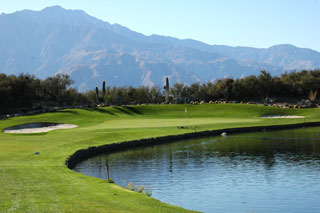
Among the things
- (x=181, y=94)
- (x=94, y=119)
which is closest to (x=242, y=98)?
(x=181, y=94)

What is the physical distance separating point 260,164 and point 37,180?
21311 mm

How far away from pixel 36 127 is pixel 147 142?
73.6 feet

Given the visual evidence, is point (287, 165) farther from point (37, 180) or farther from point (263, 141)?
point (37, 180)

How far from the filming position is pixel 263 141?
57.8 meters

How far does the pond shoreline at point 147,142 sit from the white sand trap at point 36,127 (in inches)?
718

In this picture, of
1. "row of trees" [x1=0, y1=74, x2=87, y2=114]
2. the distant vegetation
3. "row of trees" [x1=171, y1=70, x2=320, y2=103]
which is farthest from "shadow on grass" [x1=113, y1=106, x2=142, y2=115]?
"row of trees" [x1=171, y1=70, x2=320, y2=103]

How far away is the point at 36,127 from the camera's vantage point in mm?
69500

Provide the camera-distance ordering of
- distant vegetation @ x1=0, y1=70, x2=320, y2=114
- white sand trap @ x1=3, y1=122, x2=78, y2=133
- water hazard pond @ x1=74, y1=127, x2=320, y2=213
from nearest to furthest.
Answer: water hazard pond @ x1=74, y1=127, x2=320, y2=213, white sand trap @ x1=3, y1=122, x2=78, y2=133, distant vegetation @ x1=0, y1=70, x2=320, y2=114

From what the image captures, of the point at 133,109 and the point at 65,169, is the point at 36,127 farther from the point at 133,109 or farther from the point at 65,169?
the point at 65,169

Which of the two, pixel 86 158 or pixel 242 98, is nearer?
pixel 86 158

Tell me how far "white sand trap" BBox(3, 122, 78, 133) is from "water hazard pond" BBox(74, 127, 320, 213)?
21130 mm

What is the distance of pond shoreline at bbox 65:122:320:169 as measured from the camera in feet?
140

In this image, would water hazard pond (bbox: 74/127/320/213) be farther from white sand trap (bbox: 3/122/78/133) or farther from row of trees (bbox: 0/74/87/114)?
row of trees (bbox: 0/74/87/114)

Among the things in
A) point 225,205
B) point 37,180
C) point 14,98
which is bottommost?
point 225,205
